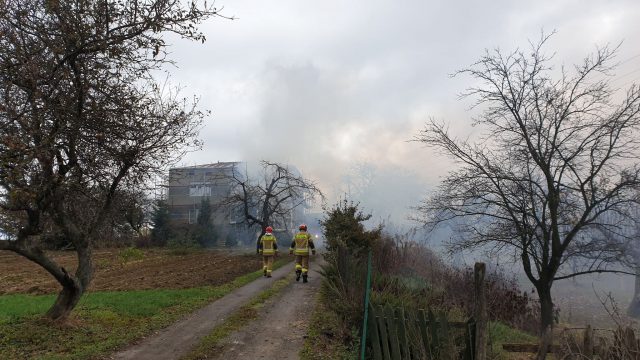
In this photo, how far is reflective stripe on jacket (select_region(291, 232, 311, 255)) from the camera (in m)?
14.4

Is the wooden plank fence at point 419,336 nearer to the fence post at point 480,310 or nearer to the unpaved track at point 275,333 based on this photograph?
the fence post at point 480,310

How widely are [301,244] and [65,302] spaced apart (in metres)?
7.12

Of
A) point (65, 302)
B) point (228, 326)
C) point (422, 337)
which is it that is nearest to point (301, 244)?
point (228, 326)

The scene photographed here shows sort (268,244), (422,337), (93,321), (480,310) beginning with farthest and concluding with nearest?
(268,244) → (93,321) → (422,337) → (480,310)

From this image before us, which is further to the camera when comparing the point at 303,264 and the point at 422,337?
the point at 303,264

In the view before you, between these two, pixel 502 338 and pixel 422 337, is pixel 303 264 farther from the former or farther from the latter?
pixel 422 337

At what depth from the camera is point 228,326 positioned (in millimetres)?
8852

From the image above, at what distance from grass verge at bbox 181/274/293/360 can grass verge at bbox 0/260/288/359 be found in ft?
4.17

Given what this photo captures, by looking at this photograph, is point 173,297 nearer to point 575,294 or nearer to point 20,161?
point 20,161

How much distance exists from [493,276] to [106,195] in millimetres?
13118

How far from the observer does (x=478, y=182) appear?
13781mm

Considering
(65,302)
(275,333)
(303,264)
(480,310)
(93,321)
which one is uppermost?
(480,310)

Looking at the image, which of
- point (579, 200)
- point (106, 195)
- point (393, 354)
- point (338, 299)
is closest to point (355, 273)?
point (338, 299)

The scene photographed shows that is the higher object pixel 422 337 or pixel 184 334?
pixel 422 337
